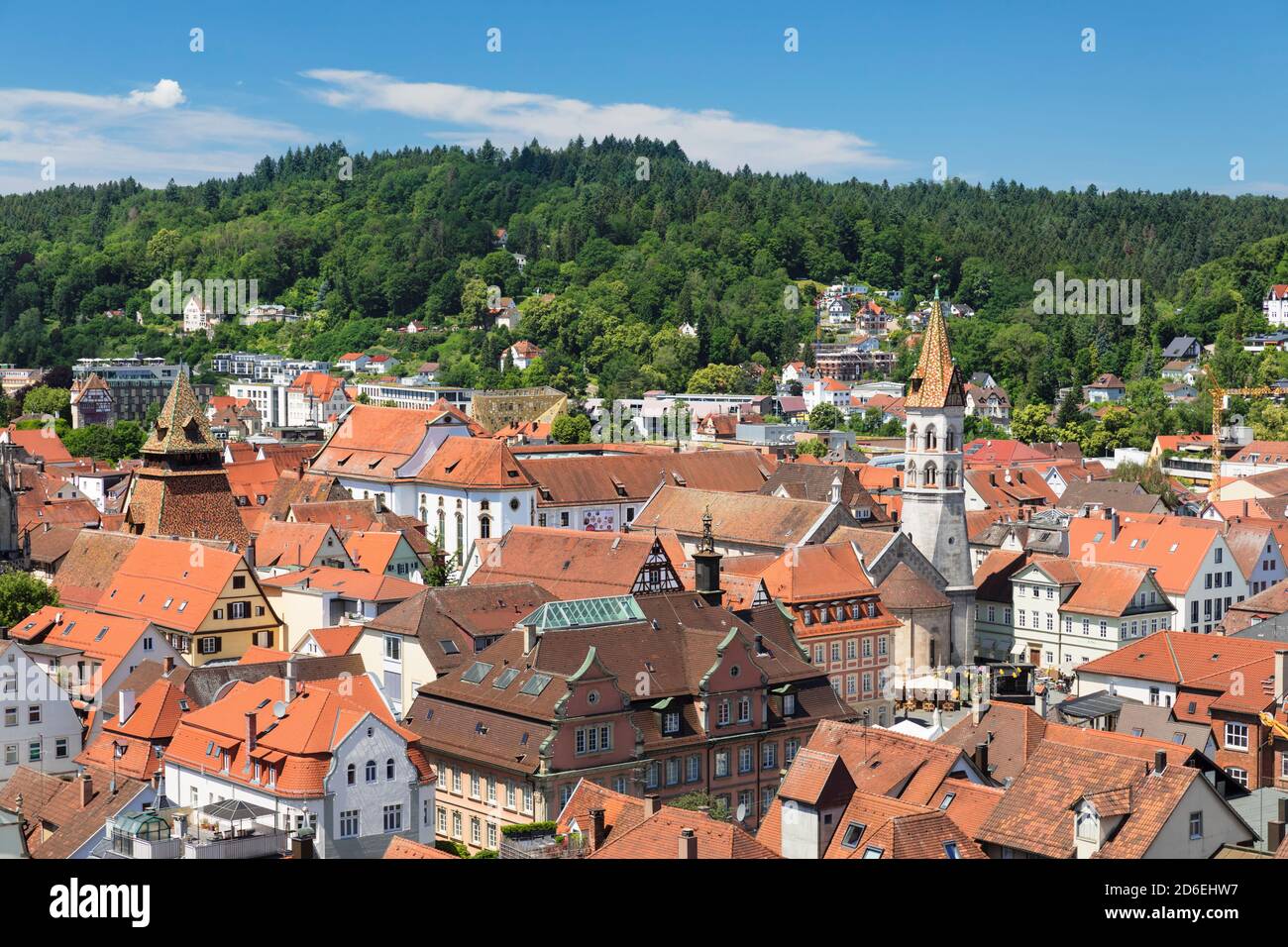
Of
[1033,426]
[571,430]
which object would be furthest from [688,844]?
[1033,426]

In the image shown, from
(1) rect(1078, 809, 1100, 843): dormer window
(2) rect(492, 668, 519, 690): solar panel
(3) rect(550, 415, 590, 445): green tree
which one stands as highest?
(3) rect(550, 415, 590, 445): green tree

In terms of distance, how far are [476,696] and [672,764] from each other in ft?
15.2

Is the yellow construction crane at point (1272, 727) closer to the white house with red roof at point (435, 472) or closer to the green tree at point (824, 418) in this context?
the white house with red roof at point (435, 472)

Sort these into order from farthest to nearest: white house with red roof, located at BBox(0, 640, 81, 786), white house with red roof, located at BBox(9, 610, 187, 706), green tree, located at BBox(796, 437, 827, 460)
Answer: green tree, located at BBox(796, 437, 827, 460) < white house with red roof, located at BBox(9, 610, 187, 706) < white house with red roof, located at BBox(0, 640, 81, 786)

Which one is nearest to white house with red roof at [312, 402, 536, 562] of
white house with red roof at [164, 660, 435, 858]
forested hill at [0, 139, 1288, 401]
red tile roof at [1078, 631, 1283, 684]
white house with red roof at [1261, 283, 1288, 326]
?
red tile roof at [1078, 631, 1283, 684]

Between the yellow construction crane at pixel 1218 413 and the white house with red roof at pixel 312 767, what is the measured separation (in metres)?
55.8

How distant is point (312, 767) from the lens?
1307 inches

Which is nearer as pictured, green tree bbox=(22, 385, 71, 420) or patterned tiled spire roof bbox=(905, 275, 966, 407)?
patterned tiled spire roof bbox=(905, 275, 966, 407)

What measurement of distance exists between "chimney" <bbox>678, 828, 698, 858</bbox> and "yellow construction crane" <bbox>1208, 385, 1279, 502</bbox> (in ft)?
205

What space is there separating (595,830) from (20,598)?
1190 inches

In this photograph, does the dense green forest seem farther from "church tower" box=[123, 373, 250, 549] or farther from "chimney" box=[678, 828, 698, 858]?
"chimney" box=[678, 828, 698, 858]

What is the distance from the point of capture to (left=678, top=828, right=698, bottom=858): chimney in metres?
22.9

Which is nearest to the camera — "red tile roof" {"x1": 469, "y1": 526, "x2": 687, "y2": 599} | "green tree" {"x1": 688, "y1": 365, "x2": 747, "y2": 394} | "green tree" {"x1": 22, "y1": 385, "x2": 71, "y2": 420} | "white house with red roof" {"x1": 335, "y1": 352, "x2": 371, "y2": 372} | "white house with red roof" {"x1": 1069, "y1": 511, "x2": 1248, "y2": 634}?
"red tile roof" {"x1": 469, "y1": 526, "x2": 687, "y2": 599}

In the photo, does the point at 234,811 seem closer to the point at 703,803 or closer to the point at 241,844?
the point at 241,844
